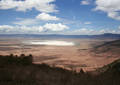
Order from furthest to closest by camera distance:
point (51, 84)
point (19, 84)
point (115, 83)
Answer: point (115, 83)
point (51, 84)
point (19, 84)

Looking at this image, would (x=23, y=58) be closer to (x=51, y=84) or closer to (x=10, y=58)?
(x=10, y=58)

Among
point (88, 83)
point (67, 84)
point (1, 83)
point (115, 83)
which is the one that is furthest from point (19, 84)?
point (115, 83)

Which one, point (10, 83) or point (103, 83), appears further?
point (103, 83)

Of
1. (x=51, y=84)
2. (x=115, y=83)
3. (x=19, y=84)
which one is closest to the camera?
(x=19, y=84)

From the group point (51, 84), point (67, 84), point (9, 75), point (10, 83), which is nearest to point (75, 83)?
point (67, 84)

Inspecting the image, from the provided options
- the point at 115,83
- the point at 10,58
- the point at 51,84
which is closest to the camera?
the point at 51,84

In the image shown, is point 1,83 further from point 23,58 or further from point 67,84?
point 23,58

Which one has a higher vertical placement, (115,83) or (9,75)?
(9,75)

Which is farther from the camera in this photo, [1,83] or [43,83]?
[43,83]

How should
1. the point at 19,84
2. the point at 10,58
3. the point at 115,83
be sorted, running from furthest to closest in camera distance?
the point at 10,58, the point at 115,83, the point at 19,84
